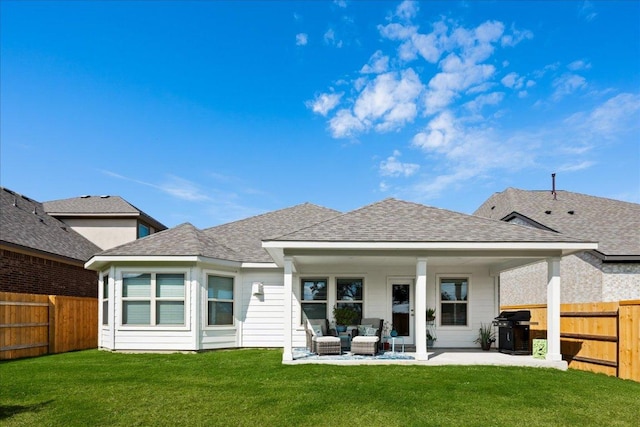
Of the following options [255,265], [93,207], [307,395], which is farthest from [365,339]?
[93,207]

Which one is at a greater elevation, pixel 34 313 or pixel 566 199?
pixel 566 199

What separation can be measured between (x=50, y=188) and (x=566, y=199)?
24552mm

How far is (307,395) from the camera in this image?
7.51 m

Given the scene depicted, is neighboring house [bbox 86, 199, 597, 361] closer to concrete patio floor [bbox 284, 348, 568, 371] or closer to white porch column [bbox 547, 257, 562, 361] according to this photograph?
white porch column [bbox 547, 257, 562, 361]

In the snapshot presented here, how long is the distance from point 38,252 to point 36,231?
2.38m

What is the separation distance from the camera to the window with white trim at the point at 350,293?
45.6 feet

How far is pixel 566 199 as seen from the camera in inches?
789

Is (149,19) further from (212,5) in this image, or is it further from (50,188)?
(50,188)

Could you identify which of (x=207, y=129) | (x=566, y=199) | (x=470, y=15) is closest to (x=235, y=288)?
(x=207, y=129)

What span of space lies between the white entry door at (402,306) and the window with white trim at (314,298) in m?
1.95

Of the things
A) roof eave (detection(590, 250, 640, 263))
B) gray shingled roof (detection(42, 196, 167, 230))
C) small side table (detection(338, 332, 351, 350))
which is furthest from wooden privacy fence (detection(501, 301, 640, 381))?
gray shingled roof (detection(42, 196, 167, 230))

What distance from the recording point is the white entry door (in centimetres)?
1357

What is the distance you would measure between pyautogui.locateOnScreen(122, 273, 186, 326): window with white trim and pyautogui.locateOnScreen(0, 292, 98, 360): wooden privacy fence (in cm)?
230

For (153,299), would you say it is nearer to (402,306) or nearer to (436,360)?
(402,306)
